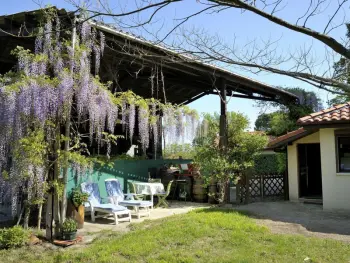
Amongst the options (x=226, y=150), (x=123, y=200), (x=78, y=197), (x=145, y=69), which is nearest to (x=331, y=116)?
(x=226, y=150)

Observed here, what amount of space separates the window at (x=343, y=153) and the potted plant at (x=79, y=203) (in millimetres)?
6414

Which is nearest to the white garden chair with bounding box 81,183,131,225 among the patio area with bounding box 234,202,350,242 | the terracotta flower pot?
the terracotta flower pot

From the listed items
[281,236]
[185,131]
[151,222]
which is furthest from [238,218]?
[185,131]

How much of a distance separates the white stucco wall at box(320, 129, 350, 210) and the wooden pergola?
2720 millimetres

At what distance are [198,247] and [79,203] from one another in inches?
108

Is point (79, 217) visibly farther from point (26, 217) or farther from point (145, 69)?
point (145, 69)

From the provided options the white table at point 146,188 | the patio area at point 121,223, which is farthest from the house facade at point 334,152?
the white table at point 146,188

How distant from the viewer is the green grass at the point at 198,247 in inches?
193

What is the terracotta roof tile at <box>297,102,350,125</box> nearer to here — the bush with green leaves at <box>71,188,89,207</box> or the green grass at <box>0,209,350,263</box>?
the green grass at <box>0,209,350,263</box>

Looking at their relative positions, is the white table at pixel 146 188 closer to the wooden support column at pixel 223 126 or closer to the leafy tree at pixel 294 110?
the wooden support column at pixel 223 126

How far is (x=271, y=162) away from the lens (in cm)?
1592

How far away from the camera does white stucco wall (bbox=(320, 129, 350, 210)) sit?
881 cm

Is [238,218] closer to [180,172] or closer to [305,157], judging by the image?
[180,172]

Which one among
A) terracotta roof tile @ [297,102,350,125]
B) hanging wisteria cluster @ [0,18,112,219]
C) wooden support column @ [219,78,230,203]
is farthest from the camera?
wooden support column @ [219,78,230,203]
